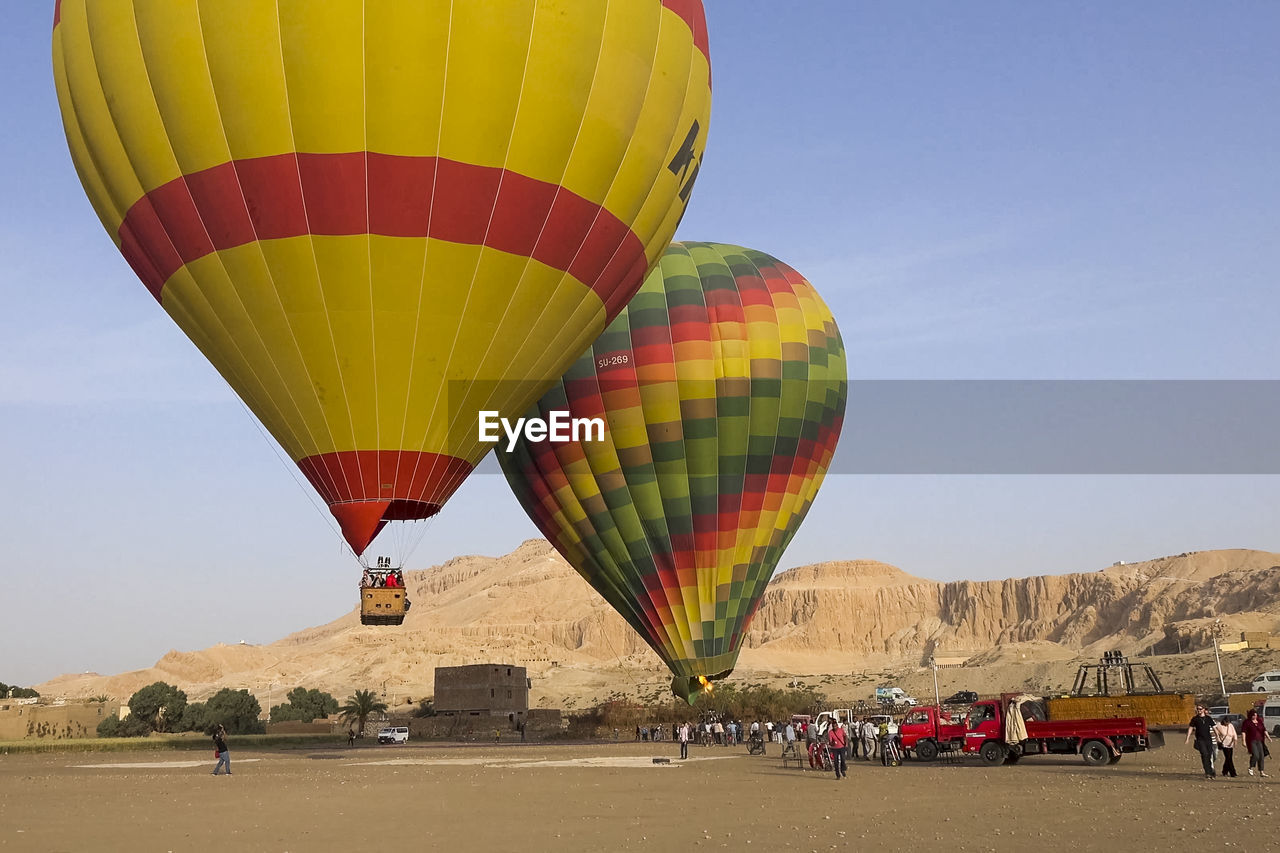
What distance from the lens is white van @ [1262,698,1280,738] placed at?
34.0 m

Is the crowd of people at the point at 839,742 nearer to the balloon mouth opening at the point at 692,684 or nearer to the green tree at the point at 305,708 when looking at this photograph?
the balloon mouth opening at the point at 692,684

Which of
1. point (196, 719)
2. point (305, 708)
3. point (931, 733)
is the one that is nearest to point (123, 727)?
point (196, 719)

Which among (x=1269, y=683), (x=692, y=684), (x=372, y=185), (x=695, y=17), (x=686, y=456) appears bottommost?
(x=1269, y=683)

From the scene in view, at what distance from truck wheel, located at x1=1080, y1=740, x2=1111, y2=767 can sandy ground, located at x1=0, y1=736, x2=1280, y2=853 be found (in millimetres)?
389

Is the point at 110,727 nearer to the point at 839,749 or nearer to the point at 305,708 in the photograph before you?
the point at 305,708

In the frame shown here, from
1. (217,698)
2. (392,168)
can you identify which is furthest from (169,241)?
(217,698)

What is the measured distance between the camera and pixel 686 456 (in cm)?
2872

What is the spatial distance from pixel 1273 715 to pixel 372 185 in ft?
107

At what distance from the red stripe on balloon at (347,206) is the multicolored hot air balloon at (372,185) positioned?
3 cm

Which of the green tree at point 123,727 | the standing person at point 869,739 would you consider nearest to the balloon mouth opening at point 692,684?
the standing person at point 869,739

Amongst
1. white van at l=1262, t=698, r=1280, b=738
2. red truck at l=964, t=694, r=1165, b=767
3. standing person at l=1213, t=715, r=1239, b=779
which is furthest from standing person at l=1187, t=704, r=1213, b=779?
white van at l=1262, t=698, r=1280, b=738

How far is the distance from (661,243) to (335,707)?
77.8 meters

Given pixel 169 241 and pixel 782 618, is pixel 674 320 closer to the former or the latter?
pixel 169 241

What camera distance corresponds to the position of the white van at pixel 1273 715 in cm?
3403
